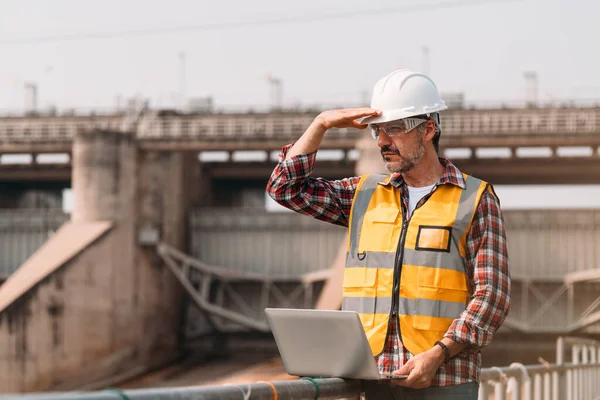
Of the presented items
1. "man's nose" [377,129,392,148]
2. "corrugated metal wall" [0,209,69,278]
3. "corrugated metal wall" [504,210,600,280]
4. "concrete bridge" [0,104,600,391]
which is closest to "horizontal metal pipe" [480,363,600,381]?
"man's nose" [377,129,392,148]

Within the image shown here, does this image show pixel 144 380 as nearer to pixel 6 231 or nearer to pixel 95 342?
pixel 95 342

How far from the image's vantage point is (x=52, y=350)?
2991cm

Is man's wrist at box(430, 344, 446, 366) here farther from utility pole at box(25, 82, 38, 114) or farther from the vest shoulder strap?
utility pole at box(25, 82, 38, 114)

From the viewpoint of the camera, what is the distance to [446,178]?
16.1ft

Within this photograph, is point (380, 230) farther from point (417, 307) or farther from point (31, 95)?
point (31, 95)

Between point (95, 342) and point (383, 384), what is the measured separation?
27.7 meters

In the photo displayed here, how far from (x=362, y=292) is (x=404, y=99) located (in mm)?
901

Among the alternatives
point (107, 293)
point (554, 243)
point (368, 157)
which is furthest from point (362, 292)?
point (554, 243)

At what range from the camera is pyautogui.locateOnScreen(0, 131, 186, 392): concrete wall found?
29531mm

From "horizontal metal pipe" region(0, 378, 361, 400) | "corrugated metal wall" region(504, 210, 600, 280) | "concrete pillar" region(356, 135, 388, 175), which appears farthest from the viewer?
"corrugated metal wall" region(504, 210, 600, 280)

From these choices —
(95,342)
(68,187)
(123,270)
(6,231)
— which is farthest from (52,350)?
(68,187)

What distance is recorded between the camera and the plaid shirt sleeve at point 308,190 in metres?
5.08

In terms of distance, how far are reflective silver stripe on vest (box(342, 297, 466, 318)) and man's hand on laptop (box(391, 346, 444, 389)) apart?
19 centimetres

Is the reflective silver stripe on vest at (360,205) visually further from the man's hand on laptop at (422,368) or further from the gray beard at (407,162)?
the man's hand on laptop at (422,368)
